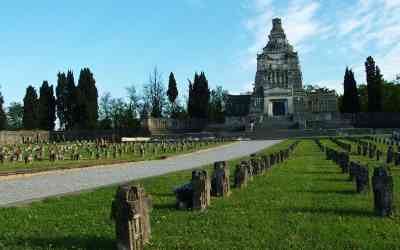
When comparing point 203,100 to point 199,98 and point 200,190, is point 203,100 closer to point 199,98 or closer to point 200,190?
point 199,98

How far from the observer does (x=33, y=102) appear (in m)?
93.9

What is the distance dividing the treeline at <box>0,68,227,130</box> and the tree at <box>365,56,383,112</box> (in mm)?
30683

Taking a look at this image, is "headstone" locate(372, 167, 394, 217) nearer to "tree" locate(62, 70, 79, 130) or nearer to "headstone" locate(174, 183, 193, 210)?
"headstone" locate(174, 183, 193, 210)

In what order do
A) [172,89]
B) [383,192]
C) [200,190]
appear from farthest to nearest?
[172,89]
[200,190]
[383,192]

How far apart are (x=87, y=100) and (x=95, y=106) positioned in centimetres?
276

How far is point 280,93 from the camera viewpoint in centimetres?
11450

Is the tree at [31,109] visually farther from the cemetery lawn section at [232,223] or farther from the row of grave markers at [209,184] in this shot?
the cemetery lawn section at [232,223]

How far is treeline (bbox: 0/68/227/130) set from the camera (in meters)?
95.9

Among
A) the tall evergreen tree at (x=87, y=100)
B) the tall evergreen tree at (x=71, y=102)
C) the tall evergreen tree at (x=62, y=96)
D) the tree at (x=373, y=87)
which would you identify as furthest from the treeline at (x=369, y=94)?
the tall evergreen tree at (x=62, y=96)

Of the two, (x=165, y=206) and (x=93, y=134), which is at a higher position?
(x=93, y=134)

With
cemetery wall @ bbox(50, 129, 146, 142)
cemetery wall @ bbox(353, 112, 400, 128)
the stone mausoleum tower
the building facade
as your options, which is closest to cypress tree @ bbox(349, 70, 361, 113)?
cemetery wall @ bbox(353, 112, 400, 128)

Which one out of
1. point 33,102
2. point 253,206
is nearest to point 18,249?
point 253,206

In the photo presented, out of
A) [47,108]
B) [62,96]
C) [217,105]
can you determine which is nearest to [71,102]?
[62,96]

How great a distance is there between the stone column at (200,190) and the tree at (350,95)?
92.9 metres
